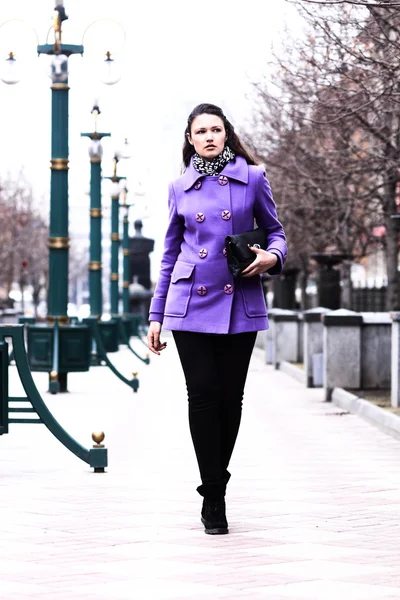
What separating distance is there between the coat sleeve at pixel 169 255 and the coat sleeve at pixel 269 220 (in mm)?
401

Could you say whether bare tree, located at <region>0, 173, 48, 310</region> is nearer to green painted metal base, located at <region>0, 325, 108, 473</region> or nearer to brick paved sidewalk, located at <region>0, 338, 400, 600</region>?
brick paved sidewalk, located at <region>0, 338, 400, 600</region>

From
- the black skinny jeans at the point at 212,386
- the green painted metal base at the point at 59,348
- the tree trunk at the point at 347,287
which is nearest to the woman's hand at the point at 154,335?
the black skinny jeans at the point at 212,386

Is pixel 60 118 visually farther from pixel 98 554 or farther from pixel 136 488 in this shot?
pixel 98 554

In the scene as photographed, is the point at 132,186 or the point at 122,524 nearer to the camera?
the point at 122,524

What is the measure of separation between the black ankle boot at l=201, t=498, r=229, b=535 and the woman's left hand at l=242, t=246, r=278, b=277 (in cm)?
113

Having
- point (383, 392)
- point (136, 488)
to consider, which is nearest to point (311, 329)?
point (383, 392)

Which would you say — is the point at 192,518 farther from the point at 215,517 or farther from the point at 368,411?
the point at 368,411

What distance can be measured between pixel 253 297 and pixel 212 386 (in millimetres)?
494

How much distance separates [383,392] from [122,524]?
10195mm

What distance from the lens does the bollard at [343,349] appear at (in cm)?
1770

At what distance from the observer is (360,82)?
49.6 feet

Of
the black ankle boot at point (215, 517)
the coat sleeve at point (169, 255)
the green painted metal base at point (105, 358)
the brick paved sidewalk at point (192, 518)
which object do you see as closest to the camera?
the brick paved sidewalk at point (192, 518)

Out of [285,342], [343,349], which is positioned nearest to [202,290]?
[343,349]

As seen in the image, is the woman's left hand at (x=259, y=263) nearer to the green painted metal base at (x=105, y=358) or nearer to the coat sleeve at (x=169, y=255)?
the coat sleeve at (x=169, y=255)
